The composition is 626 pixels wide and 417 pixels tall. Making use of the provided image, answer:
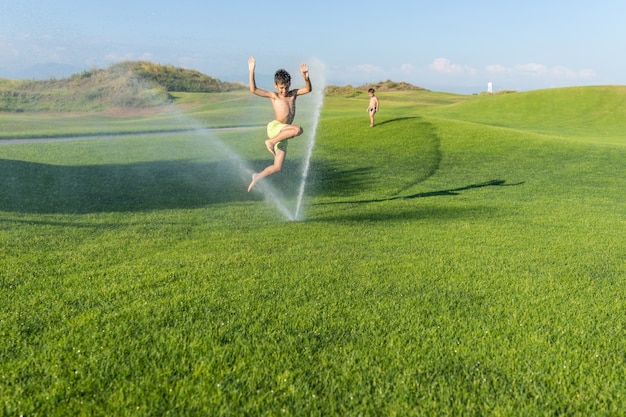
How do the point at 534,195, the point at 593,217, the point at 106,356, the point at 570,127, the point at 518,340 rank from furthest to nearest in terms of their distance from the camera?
the point at 570,127, the point at 534,195, the point at 593,217, the point at 518,340, the point at 106,356

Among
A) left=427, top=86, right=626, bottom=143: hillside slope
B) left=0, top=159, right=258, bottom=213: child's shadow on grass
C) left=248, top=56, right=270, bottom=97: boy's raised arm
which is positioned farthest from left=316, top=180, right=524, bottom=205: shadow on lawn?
left=427, top=86, right=626, bottom=143: hillside slope

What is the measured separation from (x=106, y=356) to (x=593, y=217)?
11.3 metres

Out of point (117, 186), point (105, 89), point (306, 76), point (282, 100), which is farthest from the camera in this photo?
point (105, 89)

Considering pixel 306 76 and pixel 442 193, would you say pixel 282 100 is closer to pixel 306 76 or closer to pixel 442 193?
pixel 306 76

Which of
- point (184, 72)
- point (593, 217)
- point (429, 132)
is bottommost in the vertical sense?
point (593, 217)

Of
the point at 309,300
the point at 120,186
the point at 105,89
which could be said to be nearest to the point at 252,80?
the point at 309,300

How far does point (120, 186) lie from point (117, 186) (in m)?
0.08

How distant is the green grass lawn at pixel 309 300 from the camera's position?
390 centimetres

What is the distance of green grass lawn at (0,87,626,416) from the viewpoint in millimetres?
3898

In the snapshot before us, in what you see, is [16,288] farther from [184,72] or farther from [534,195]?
[184,72]

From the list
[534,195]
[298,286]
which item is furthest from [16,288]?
[534,195]

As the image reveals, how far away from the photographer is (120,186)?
48.2ft

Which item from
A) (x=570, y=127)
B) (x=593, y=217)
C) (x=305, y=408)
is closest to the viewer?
(x=305, y=408)

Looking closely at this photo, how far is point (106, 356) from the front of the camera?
14.1ft
